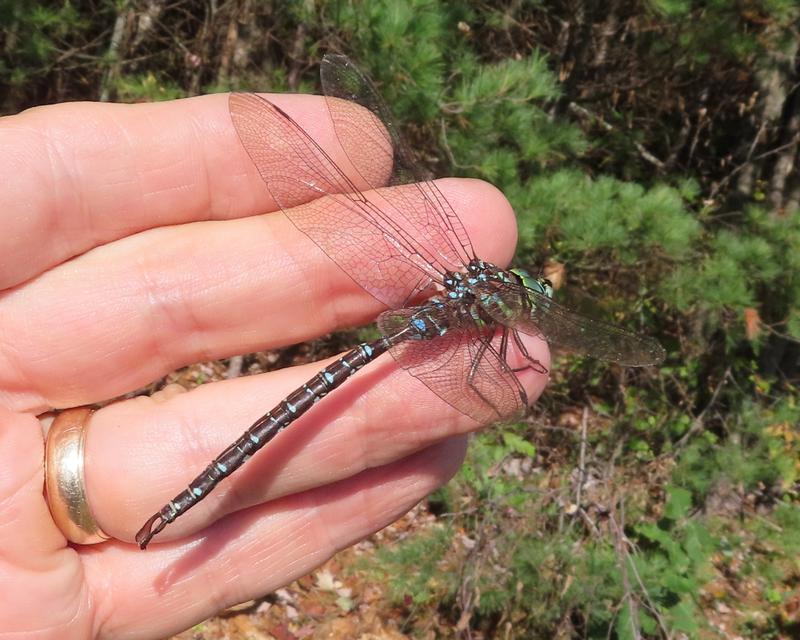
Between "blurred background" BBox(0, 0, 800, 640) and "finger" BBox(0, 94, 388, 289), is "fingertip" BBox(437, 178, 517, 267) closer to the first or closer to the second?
"finger" BBox(0, 94, 388, 289)

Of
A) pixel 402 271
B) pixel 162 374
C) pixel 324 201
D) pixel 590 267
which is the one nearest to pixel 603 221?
pixel 590 267

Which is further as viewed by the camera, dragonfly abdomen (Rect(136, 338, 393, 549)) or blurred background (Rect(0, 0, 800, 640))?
blurred background (Rect(0, 0, 800, 640))

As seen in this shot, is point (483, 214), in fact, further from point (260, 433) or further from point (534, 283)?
point (260, 433)

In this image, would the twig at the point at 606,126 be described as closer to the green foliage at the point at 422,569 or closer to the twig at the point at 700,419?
the twig at the point at 700,419

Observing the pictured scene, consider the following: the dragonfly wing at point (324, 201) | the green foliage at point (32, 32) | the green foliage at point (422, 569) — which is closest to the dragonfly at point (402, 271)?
the dragonfly wing at point (324, 201)

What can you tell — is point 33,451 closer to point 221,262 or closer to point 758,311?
point 221,262

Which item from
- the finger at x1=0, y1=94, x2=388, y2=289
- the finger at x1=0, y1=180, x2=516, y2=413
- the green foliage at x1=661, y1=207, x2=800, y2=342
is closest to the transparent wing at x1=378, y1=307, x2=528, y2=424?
the finger at x1=0, y1=180, x2=516, y2=413
